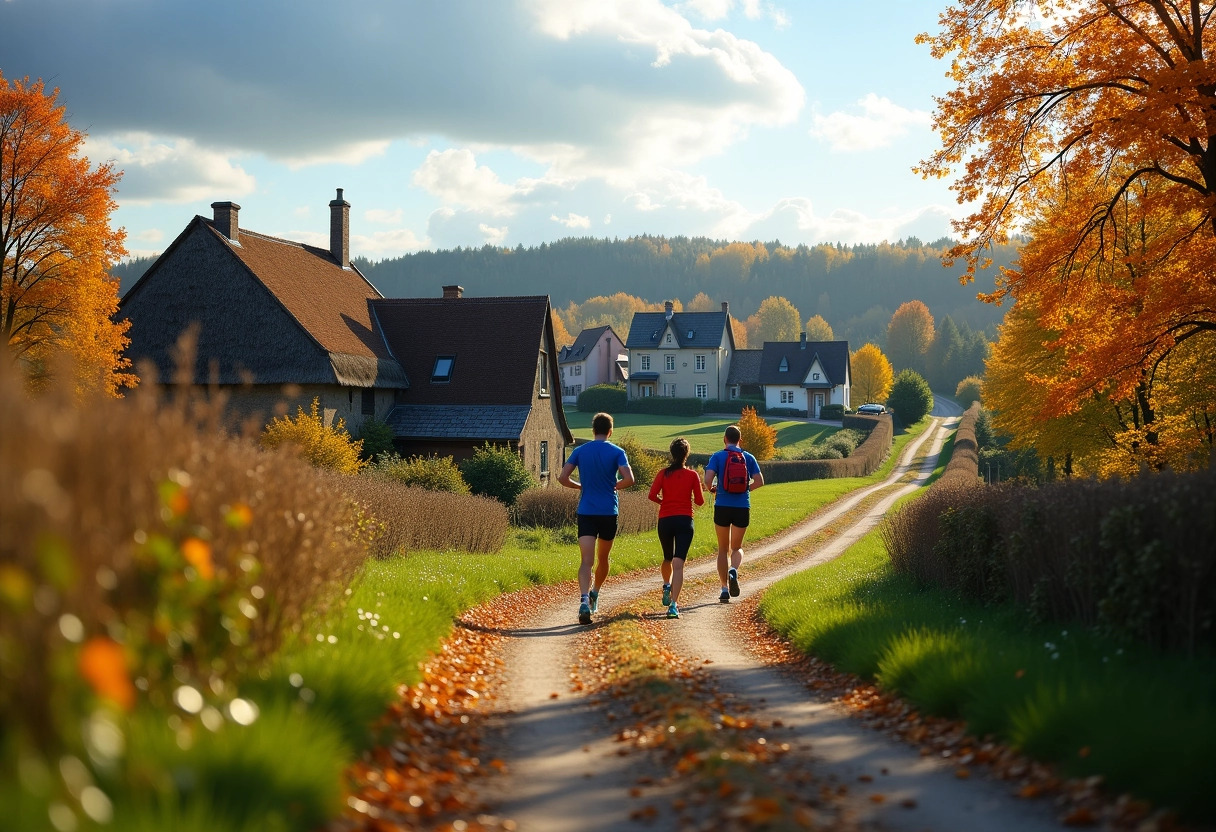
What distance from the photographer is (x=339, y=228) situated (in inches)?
1476

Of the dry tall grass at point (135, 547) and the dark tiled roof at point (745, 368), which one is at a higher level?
the dark tiled roof at point (745, 368)

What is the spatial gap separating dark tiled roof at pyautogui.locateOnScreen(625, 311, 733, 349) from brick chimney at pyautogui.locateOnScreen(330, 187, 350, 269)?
5427cm

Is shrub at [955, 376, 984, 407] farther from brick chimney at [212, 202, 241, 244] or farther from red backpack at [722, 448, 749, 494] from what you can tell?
red backpack at [722, 448, 749, 494]

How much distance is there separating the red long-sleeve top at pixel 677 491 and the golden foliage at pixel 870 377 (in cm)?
8877

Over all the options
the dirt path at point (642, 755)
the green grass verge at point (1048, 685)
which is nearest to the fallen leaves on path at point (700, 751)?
the dirt path at point (642, 755)

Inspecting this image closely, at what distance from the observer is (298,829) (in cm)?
404

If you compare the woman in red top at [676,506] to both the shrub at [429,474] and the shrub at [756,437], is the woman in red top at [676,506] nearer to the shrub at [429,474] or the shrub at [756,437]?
the shrub at [429,474]

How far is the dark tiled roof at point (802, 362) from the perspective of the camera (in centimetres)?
8869

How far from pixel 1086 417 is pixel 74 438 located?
2815 centimetres

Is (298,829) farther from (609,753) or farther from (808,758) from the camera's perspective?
(808,758)

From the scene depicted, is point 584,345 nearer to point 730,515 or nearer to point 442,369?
point 442,369

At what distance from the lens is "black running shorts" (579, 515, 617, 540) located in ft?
37.5

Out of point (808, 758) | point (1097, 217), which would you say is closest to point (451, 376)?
point (1097, 217)

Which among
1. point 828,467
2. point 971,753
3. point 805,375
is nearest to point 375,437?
point 828,467
